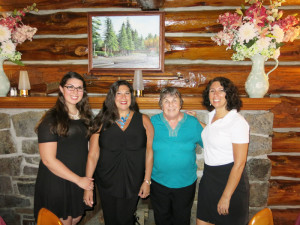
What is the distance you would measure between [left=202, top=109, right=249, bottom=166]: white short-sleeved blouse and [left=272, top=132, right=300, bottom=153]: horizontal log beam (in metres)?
1.27

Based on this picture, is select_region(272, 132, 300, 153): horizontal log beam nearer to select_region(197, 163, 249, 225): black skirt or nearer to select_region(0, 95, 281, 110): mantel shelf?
select_region(0, 95, 281, 110): mantel shelf

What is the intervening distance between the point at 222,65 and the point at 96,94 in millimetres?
1519

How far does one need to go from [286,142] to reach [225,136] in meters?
1.43

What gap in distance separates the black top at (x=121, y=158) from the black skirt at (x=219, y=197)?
1.86 ft

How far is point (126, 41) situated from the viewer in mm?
2676

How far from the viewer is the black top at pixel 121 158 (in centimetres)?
188

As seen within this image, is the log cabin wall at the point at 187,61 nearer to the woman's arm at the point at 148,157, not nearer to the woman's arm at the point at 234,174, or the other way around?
the woman's arm at the point at 148,157

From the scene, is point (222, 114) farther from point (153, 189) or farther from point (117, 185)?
point (117, 185)

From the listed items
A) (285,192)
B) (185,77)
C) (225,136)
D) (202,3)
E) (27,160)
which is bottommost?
(285,192)

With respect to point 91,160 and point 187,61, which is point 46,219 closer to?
point 91,160

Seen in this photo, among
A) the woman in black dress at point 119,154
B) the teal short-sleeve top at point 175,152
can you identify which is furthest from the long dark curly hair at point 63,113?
the teal short-sleeve top at point 175,152

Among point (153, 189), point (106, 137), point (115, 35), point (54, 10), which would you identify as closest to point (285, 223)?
point (153, 189)

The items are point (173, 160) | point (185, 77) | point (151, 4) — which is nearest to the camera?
point (173, 160)

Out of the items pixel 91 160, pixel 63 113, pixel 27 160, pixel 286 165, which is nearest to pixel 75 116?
pixel 63 113
